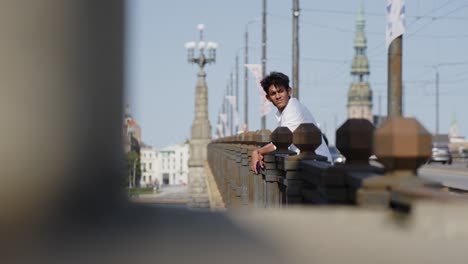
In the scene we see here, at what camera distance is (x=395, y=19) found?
1443 centimetres

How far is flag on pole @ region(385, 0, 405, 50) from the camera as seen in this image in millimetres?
14250

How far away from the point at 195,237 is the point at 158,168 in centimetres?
15717

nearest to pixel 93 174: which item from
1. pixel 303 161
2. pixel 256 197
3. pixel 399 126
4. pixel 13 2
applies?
pixel 13 2

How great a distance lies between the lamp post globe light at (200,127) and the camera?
82.2m

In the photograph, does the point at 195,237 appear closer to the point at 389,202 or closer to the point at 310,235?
the point at 310,235

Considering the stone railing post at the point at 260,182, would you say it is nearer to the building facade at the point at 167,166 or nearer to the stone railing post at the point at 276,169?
the stone railing post at the point at 276,169

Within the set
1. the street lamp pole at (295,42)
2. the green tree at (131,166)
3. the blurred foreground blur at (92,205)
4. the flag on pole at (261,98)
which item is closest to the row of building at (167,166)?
the flag on pole at (261,98)

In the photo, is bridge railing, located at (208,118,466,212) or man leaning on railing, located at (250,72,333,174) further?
man leaning on railing, located at (250,72,333,174)

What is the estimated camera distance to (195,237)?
326 centimetres

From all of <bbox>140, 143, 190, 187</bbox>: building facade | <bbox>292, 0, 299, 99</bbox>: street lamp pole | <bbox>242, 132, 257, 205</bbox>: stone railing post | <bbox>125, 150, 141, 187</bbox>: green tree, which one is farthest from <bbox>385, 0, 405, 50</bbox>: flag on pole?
→ <bbox>140, 143, 190, 187</bbox>: building facade

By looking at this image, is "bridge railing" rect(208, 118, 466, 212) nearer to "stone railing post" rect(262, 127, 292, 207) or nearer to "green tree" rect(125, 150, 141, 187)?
"stone railing post" rect(262, 127, 292, 207)

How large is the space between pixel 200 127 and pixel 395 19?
255 ft

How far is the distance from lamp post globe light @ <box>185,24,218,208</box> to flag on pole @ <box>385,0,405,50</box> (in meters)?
63.0

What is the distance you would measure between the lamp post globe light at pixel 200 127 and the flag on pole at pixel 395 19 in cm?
6304
